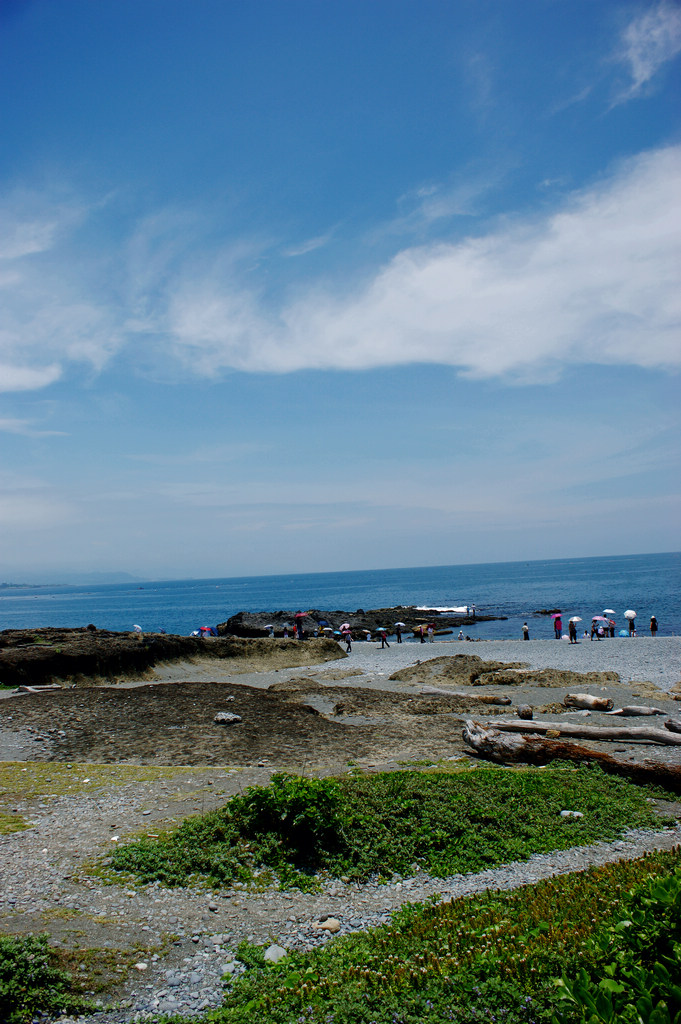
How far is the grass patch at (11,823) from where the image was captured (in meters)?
8.91

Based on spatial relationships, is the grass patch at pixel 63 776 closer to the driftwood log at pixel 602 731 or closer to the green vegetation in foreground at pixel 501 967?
the green vegetation in foreground at pixel 501 967

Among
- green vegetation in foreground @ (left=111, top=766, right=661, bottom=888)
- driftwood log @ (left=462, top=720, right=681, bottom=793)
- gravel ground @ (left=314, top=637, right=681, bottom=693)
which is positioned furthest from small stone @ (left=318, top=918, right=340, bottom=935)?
gravel ground @ (left=314, top=637, right=681, bottom=693)

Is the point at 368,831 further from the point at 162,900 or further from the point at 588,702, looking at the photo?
the point at 588,702

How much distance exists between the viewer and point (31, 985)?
5070 mm

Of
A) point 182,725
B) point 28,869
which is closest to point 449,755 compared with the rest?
point 182,725

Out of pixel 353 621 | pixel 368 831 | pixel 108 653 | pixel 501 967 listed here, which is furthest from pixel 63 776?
pixel 353 621

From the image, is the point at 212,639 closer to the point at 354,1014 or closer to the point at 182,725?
the point at 182,725

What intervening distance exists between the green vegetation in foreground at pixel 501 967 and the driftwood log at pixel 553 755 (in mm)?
5108

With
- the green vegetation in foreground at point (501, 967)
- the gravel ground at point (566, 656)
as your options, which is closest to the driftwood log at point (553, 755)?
the green vegetation in foreground at point (501, 967)

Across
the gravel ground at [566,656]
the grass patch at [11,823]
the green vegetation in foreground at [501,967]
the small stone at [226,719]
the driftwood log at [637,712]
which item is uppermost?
the green vegetation in foreground at [501,967]

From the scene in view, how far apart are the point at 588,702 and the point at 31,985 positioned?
60.5 ft

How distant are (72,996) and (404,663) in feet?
106

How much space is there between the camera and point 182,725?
1681 cm

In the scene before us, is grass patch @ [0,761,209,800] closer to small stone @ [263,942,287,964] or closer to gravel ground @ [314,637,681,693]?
small stone @ [263,942,287,964]
